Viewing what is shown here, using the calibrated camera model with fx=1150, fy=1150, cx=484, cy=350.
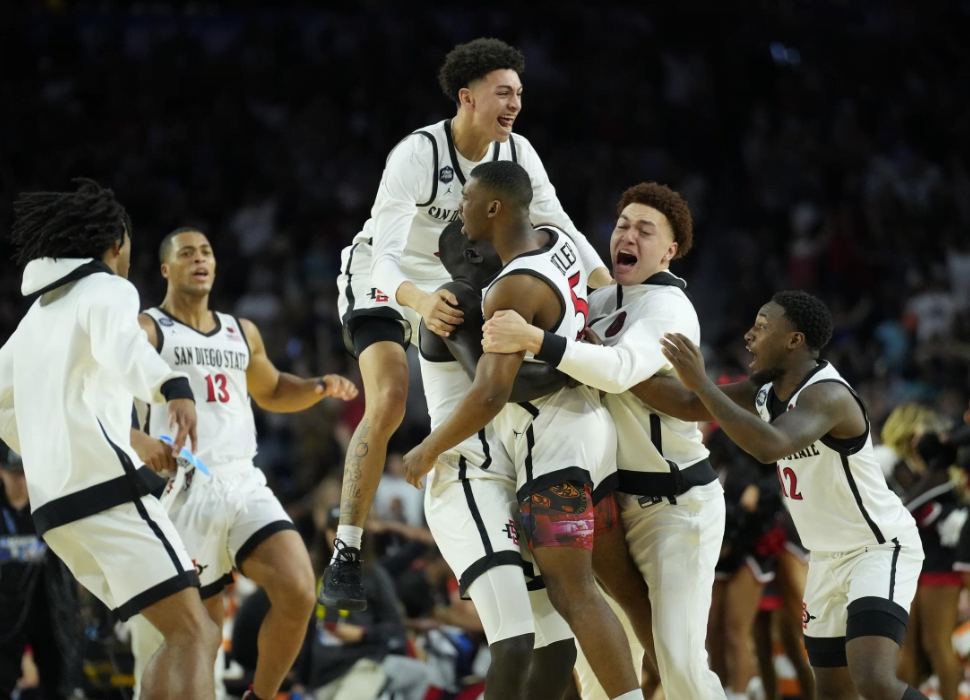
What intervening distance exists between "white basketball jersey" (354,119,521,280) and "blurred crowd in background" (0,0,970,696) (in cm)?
768

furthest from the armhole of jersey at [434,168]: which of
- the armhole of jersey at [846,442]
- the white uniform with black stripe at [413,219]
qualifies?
the armhole of jersey at [846,442]

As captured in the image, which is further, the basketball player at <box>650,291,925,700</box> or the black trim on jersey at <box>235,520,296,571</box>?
the black trim on jersey at <box>235,520,296,571</box>

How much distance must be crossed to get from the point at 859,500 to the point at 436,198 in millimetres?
2374

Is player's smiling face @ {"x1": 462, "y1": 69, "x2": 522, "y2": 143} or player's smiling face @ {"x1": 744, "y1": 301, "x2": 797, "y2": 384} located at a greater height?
player's smiling face @ {"x1": 462, "y1": 69, "x2": 522, "y2": 143}

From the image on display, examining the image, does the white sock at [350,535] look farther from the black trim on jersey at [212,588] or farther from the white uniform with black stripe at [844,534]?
the white uniform with black stripe at [844,534]

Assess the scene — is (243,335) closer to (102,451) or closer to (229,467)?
(229,467)

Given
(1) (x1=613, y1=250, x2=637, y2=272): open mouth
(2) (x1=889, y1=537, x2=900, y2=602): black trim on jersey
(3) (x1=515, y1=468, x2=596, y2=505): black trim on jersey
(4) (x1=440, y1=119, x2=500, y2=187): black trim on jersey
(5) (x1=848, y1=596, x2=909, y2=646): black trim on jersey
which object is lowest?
(5) (x1=848, y1=596, x2=909, y2=646): black trim on jersey

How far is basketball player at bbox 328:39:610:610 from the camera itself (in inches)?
206

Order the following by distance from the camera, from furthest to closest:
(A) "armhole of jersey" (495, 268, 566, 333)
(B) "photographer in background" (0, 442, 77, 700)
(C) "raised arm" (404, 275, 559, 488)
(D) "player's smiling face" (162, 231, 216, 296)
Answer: (B) "photographer in background" (0, 442, 77, 700)
(D) "player's smiling face" (162, 231, 216, 296)
(A) "armhole of jersey" (495, 268, 566, 333)
(C) "raised arm" (404, 275, 559, 488)

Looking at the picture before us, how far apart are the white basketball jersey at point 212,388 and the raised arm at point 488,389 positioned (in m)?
1.94

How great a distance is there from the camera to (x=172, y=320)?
6.43 m

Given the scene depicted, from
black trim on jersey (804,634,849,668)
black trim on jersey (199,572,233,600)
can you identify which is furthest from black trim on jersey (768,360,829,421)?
black trim on jersey (199,572,233,600)

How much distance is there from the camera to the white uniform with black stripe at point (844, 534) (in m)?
4.97

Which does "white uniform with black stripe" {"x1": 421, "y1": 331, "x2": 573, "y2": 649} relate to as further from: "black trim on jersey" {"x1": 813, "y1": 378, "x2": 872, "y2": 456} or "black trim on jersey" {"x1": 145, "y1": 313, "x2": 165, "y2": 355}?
"black trim on jersey" {"x1": 145, "y1": 313, "x2": 165, "y2": 355}
